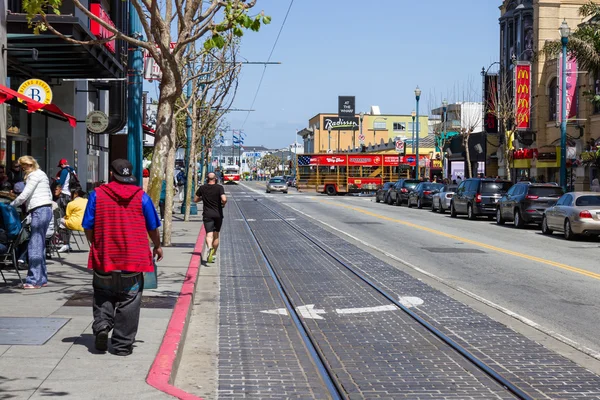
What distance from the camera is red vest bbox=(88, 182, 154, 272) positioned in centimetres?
790

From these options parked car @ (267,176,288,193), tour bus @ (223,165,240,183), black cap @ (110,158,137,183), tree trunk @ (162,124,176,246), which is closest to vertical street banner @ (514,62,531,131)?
parked car @ (267,176,288,193)

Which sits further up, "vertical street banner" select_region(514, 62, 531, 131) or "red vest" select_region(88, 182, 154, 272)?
"vertical street banner" select_region(514, 62, 531, 131)

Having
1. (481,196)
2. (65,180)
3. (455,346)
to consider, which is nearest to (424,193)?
(481,196)

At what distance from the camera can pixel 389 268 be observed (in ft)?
54.6

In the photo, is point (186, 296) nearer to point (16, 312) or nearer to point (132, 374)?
point (16, 312)

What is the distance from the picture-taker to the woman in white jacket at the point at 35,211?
11.9 metres

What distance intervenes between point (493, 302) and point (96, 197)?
6.51 m

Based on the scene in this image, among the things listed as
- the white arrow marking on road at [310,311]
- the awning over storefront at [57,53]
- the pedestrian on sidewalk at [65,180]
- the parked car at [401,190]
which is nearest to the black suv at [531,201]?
the awning over storefront at [57,53]

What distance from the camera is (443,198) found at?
41062 millimetres

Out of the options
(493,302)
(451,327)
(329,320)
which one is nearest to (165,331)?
(329,320)

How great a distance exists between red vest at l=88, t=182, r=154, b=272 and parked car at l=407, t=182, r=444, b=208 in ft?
123

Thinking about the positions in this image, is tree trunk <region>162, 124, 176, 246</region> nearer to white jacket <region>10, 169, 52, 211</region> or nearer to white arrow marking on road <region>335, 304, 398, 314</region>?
white jacket <region>10, 169, 52, 211</region>

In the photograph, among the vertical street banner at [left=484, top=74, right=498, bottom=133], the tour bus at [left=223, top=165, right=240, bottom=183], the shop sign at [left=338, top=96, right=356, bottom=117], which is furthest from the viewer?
the shop sign at [left=338, top=96, right=356, bottom=117]

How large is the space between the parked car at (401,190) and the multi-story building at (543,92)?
226 inches
